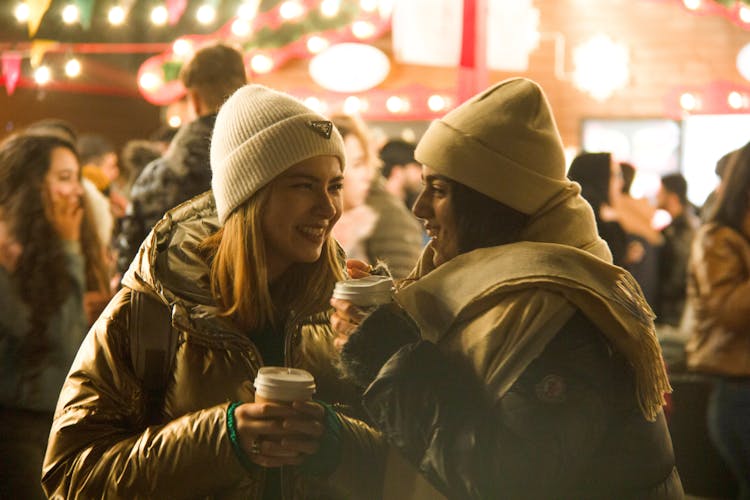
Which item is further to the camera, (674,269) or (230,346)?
(674,269)

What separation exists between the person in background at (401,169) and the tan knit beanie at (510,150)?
498 centimetres

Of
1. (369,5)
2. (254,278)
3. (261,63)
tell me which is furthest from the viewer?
(261,63)

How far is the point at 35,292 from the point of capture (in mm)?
3562

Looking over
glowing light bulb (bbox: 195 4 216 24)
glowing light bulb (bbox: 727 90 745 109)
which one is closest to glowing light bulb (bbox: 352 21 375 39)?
glowing light bulb (bbox: 195 4 216 24)

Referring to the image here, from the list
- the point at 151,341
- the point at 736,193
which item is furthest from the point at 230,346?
the point at 736,193

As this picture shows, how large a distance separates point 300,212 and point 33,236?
1.84m

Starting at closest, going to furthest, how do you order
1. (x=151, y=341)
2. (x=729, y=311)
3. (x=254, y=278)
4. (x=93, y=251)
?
(x=151, y=341)
(x=254, y=278)
(x=93, y=251)
(x=729, y=311)

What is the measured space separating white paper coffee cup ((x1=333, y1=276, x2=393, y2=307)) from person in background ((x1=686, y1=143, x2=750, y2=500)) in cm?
254

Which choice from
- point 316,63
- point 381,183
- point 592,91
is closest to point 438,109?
point 316,63

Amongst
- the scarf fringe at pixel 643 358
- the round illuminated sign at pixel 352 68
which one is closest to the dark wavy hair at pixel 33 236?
the scarf fringe at pixel 643 358

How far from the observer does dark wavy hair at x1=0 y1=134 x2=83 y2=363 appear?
3555mm

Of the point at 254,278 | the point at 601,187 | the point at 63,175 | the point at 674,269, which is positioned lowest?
the point at 674,269

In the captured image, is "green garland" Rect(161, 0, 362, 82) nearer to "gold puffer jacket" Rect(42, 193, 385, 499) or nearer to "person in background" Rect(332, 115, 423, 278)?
"person in background" Rect(332, 115, 423, 278)

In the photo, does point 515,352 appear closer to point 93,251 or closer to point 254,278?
point 254,278
